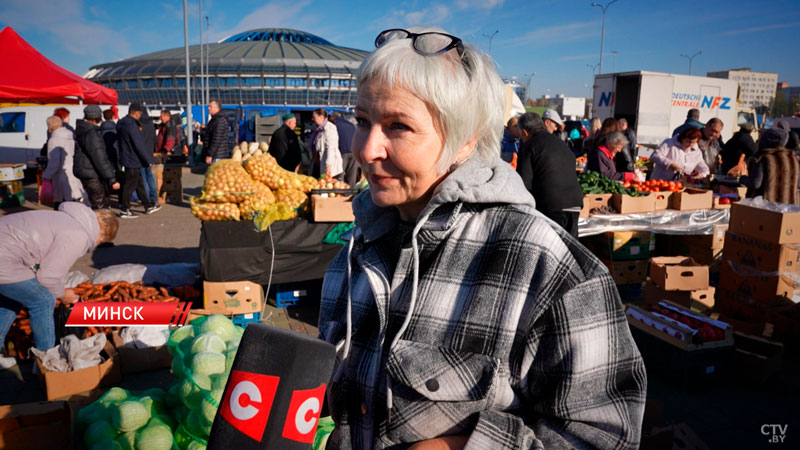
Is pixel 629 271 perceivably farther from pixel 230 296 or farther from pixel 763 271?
pixel 230 296

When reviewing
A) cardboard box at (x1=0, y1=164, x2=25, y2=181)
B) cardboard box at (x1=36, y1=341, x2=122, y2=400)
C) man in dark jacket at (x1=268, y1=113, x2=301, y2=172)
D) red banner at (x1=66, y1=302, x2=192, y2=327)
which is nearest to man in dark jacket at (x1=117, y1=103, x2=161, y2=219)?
man in dark jacket at (x1=268, y1=113, x2=301, y2=172)

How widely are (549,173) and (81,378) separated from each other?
4.49 metres

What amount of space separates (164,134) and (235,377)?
1462 cm

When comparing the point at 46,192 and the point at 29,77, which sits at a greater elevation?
the point at 29,77

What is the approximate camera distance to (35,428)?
2865 millimetres

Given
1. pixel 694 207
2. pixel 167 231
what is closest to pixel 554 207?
pixel 694 207

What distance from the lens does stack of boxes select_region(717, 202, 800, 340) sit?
509cm

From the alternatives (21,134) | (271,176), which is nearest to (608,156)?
(271,176)

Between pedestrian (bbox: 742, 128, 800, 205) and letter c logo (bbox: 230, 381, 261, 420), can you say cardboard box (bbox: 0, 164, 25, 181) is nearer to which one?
letter c logo (bbox: 230, 381, 261, 420)

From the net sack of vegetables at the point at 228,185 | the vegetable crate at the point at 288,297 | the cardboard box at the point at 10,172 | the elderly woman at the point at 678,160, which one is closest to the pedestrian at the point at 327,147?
the vegetable crate at the point at 288,297

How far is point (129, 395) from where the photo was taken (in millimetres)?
3354

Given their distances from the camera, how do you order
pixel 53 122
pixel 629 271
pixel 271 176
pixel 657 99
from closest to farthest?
pixel 271 176
pixel 629 271
pixel 53 122
pixel 657 99

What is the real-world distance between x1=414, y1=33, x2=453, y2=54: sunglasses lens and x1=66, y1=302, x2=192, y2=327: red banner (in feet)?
13.3

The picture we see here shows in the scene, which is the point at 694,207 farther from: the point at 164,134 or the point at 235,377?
the point at 164,134
